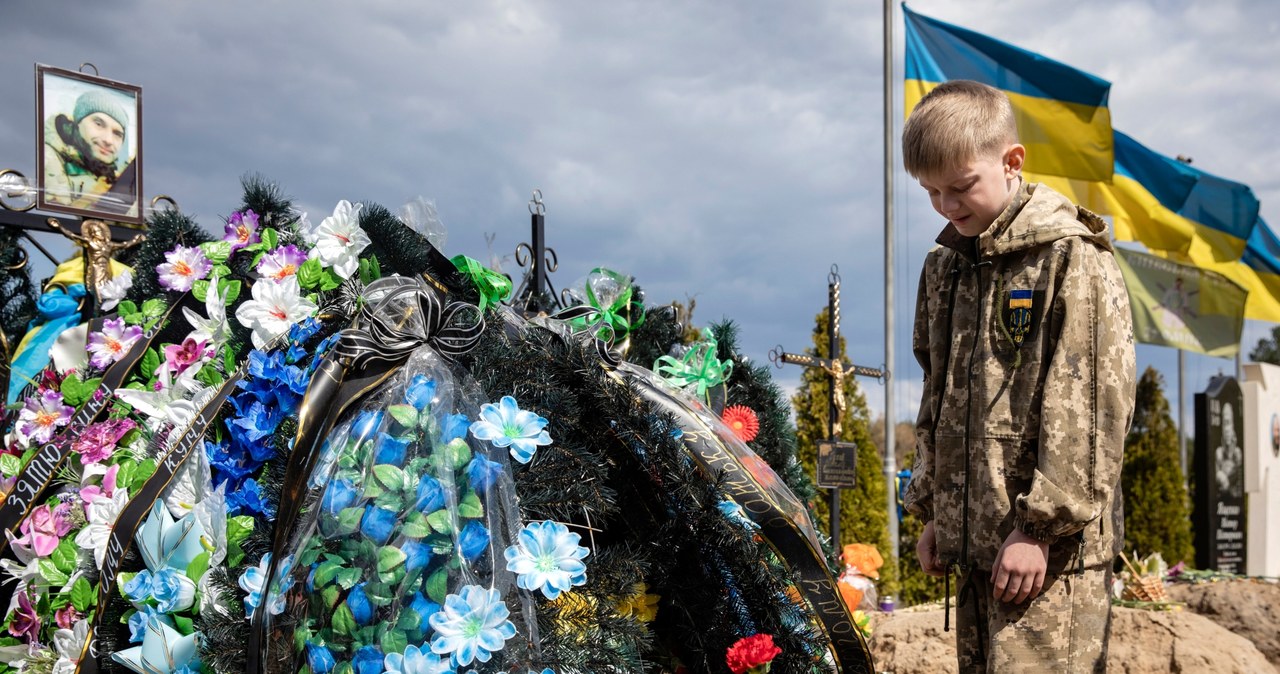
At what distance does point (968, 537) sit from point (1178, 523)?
1382cm

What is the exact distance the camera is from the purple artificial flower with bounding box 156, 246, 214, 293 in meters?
3.04

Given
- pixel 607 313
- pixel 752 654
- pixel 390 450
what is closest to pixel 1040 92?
pixel 607 313

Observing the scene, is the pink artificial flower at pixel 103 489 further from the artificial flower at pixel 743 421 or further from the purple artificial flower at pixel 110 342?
the artificial flower at pixel 743 421

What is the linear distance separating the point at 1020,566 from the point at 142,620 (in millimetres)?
1935

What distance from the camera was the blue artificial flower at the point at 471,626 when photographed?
1.76 metres

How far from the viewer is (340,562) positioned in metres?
1.81

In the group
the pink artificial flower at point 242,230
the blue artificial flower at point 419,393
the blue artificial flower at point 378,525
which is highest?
the pink artificial flower at point 242,230

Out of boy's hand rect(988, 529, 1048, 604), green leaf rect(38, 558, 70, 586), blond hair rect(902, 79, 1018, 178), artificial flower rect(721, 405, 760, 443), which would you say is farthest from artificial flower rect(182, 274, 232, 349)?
boy's hand rect(988, 529, 1048, 604)

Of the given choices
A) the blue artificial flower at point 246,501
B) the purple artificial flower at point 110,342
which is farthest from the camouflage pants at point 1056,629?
the purple artificial flower at point 110,342

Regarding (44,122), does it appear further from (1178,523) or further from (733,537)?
(1178,523)

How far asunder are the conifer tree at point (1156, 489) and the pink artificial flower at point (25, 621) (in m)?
13.9

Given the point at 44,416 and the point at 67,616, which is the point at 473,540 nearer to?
the point at 67,616

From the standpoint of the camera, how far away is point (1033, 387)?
1990 mm

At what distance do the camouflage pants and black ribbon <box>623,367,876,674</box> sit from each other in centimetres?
37
